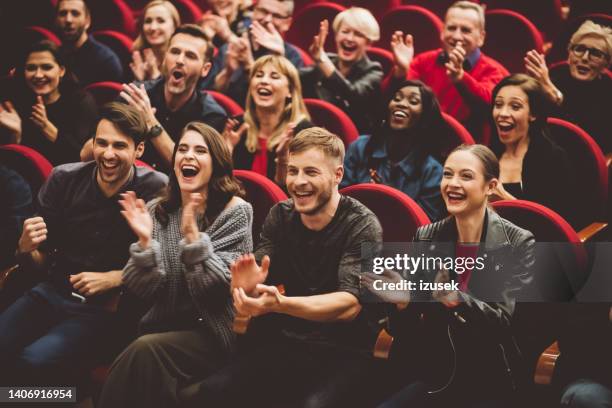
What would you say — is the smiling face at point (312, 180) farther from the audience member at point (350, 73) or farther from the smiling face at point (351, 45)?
the smiling face at point (351, 45)

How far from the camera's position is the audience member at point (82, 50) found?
80.3 inches

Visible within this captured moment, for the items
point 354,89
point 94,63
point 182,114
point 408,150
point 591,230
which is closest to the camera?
point 591,230

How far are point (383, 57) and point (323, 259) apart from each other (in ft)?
3.47

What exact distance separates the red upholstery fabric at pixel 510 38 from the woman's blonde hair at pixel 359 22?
0.37m

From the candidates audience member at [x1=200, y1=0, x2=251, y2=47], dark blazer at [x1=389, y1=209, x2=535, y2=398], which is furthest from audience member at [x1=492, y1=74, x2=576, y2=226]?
audience member at [x1=200, y1=0, x2=251, y2=47]

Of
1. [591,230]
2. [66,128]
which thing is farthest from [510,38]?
[66,128]

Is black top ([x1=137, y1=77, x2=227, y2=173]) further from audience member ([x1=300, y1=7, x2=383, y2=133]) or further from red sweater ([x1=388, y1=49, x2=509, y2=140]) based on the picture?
red sweater ([x1=388, y1=49, x2=509, y2=140])

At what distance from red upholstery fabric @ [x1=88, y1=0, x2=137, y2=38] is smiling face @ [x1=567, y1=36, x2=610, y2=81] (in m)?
1.31

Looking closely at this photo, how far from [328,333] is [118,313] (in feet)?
1.22

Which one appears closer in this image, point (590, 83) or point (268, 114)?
point (268, 114)

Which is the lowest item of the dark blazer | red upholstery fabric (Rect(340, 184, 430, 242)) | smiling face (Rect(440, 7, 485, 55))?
the dark blazer

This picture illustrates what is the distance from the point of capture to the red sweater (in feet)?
5.73

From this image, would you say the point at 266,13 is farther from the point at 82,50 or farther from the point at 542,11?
the point at 542,11

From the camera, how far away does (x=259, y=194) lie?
1.35 metres
